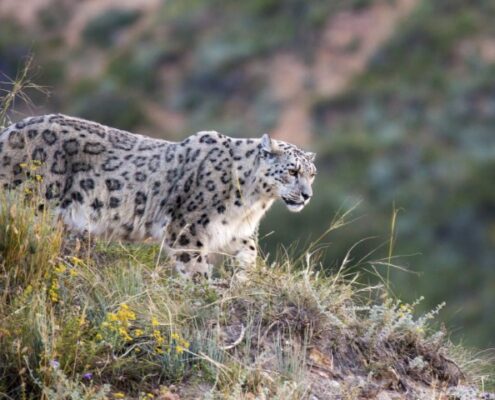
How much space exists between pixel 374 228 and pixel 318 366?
25834mm

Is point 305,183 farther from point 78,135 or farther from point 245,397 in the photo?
point 245,397

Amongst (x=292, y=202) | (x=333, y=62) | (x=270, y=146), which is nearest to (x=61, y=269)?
(x=292, y=202)

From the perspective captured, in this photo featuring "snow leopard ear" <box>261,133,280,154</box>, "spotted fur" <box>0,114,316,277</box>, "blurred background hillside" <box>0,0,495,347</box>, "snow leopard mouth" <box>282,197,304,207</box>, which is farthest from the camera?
"blurred background hillside" <box>0,0,495,347</box>

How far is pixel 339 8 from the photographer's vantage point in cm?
4606

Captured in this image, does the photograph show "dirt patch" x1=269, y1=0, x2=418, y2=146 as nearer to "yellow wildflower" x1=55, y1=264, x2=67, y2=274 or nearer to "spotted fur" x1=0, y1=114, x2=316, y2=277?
"spotted fur" x1=0, y1=114, x2=316, y2=277

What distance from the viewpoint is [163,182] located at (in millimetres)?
11180

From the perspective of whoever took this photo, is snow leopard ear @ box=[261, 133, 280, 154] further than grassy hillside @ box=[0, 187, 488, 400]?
Yes

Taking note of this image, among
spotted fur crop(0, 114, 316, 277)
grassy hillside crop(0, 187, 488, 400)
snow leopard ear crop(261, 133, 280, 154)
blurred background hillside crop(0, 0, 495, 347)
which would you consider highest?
blurred background hillside crop(0, 0, 495, 347)

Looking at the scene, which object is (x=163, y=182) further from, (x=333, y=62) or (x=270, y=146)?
(x=333, y=62)

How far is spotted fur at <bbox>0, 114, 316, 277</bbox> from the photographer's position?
10.8m

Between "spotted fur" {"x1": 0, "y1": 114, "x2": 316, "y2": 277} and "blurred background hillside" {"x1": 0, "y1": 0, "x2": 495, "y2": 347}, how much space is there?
1824 centimetres

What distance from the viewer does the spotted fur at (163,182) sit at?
10766 millimetres

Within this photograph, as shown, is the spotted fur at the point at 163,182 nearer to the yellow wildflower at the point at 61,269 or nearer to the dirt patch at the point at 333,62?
the yellow wildflower at the point at 61,269

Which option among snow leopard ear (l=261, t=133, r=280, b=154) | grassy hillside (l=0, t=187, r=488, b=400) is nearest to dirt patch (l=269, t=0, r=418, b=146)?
snow leopard ear (l=261, t=133, r=280, b=154)
